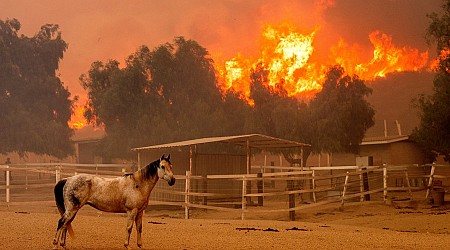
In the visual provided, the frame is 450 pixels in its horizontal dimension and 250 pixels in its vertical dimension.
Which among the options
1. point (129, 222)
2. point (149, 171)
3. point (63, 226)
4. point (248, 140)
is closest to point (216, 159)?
point (248, 140)

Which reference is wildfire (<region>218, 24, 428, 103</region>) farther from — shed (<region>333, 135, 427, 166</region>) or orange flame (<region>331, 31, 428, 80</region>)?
shed (<region>333, 135, 427, 166</region>)

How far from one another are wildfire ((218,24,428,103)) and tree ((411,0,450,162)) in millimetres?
14502

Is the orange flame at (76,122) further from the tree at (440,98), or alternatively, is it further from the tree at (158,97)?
the tree at (440,98)

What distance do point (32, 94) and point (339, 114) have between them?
31.9 meters

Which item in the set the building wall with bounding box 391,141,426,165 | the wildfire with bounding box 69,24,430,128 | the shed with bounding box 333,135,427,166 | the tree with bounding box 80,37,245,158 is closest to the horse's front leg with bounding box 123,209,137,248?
the shed with bounding box 333,135,427,166

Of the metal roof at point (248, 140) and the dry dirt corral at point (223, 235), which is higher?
the metal roof at point (248, 140)

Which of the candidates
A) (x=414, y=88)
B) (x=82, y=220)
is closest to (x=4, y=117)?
(x=82, y=220)

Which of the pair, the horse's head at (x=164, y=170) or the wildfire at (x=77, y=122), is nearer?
the horse's head at (x=164, y=170)

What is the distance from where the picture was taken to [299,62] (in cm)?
4778

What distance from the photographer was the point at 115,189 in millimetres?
9758

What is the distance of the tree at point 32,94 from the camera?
157ft

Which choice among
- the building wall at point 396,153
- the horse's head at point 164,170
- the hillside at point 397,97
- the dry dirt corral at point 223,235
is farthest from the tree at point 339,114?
the hillside at point 397,97

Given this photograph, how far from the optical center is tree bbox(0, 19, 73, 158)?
1884 inches

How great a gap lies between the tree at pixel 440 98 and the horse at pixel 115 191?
1946 centimetres
